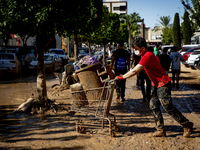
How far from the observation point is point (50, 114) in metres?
6.96

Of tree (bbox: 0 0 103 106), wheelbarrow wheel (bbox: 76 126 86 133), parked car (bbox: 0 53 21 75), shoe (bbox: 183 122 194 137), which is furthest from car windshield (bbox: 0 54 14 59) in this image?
shoe (bbox: 183 122 194 137)

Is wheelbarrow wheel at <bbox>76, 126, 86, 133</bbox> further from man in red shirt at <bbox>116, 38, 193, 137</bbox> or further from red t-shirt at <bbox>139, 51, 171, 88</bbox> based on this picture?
red t-shirt at <bbox>139, 51, 171, 88</bbox>

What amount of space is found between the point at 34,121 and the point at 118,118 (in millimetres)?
2105

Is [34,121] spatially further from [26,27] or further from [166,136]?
[166,136]

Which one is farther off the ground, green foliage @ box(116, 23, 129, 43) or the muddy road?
green foliage @ box(116, 23, 129, 43)

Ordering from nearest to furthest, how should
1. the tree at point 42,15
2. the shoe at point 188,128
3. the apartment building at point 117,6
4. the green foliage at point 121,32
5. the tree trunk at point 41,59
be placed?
the shoe at point 188,128 < the tree at point 42,15 < the tree trunk at point 41,59 < the green foliage at point 121,32 < the apartment building at point 117,6

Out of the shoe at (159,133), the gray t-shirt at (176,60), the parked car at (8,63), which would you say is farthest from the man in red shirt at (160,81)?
the parked car at (8,63)

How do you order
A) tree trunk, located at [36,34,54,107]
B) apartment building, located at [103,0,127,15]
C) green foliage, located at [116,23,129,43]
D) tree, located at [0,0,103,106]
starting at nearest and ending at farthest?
tree, located at [0,0,103,106], tree trunk, located at [36,34,54,107], green foliage, located at [116,23,129,43], apartment building, located at [103,0,127,15]

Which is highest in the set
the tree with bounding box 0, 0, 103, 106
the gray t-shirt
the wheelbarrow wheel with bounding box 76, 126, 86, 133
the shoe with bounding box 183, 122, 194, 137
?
the tree with bounding box 0, 0, 103, 106

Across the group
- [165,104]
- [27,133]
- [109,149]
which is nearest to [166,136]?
[165,104]

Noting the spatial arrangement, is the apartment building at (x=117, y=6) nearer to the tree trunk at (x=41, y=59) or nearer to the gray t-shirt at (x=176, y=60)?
the gray t-shirt at (x=176, y=60)

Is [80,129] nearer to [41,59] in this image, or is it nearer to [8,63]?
[41,59]

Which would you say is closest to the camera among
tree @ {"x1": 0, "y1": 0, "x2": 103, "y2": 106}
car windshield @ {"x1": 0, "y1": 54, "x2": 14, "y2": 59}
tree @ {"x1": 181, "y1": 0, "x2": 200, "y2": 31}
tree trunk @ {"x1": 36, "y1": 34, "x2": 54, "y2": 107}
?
tree @ {"x1": 0, "y1": 0, "x2": 103, "y2": 106}

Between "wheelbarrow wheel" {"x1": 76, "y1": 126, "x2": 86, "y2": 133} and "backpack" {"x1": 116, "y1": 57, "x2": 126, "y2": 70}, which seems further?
"backpack" {"x1": 116, "y1": 57, "x2": 126, "y2": 70}
